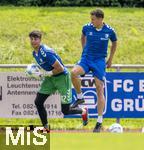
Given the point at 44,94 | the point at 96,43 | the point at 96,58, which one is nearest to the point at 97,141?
the point at 44,94

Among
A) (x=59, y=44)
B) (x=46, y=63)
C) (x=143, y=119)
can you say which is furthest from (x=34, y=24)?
(x=46, y=63)

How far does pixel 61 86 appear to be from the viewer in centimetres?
1223

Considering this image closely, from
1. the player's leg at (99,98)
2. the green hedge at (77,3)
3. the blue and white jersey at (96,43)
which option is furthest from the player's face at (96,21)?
the green hedge at (77,3)

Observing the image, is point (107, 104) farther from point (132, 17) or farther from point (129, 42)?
point (132, 17)

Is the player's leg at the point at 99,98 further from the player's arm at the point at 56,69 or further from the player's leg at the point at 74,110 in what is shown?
the player's arm at the point at 56,69

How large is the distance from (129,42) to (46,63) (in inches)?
451

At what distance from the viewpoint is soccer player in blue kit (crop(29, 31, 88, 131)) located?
12.0 m

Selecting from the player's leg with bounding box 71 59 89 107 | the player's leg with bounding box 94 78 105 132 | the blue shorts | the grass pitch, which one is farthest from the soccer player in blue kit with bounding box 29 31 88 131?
the grass pitch

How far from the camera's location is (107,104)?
13922 millimetres

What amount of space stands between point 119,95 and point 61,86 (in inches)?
81.3

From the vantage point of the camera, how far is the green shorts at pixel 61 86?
481 inches

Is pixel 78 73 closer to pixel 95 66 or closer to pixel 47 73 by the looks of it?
pixel 95 66

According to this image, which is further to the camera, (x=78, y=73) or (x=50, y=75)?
(x=78, y=73)

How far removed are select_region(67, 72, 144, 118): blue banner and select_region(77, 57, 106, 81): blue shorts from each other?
1.10 m
